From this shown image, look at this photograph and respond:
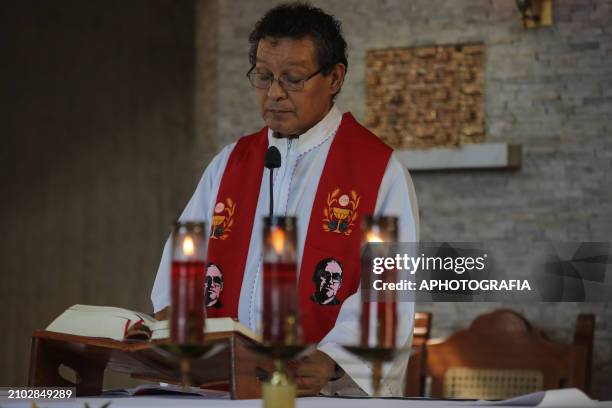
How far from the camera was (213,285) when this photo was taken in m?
3.37

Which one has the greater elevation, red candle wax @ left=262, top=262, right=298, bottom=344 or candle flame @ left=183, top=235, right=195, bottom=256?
candle flame @ left=183, top=235, right=195, bottom=256

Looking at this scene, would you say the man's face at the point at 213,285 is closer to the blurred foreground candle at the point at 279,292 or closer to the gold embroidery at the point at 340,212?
the gold embroidery at the point at 340,212

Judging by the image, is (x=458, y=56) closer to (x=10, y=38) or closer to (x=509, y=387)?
(x=509, y=387)

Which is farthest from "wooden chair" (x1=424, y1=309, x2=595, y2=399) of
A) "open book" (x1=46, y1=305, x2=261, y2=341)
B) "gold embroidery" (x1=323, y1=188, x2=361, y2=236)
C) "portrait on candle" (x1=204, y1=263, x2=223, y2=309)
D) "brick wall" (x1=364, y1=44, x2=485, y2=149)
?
"open book" (x1=46, y1=305, x2=261, y2=341)

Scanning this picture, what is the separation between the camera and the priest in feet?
10.5

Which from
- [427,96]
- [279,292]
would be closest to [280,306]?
[279,292]

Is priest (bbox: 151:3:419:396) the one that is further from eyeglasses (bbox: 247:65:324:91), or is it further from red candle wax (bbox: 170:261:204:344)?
red candle wax (bbox: 170:261:204:344)

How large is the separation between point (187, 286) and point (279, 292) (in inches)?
6.0

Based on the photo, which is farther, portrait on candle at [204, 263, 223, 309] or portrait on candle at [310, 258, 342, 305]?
portrait on candle at [204, 263, 223, 309]

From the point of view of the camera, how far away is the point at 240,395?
7.84ft

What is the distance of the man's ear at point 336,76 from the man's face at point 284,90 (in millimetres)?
49

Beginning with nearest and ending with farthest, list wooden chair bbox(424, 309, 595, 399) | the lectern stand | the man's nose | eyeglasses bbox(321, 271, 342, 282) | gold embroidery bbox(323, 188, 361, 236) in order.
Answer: the lectern stand, the man's nose, eyeglasses bbox(321, 271, 342, 282), gold embroidery bbox(323, 188, 361, 236), wooden chair bbox(424, 309, 595, 399)

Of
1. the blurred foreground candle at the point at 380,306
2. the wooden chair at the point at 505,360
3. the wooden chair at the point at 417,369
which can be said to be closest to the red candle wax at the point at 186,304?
the blurred foreground candle at the point at 380,306

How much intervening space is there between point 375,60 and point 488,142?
884 mm
